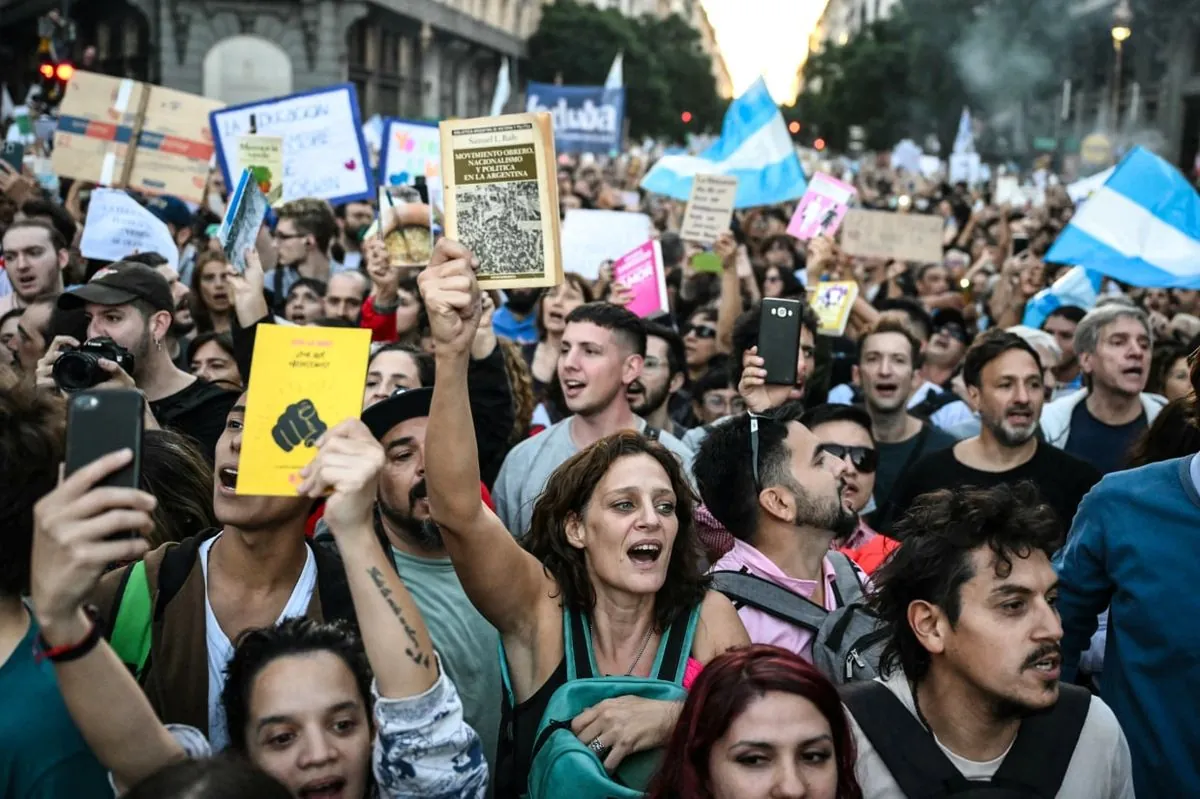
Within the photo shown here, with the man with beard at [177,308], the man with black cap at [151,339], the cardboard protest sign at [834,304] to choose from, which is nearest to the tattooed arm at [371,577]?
the man with black cap at [151,339]

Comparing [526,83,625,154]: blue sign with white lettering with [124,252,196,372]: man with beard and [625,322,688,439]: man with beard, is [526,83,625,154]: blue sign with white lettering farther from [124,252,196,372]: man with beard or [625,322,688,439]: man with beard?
[625,322,688,439]: man with beard

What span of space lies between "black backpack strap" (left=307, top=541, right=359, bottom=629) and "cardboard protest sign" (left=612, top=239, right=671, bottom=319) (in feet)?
16.3

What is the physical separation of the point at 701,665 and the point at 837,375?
5.33 m

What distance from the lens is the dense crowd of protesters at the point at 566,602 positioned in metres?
2.60

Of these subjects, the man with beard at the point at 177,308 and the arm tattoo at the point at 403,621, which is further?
the man with beard at the point at 177,308

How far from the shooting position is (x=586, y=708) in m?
3.21

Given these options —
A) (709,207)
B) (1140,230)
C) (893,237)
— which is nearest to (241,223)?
(709,207)

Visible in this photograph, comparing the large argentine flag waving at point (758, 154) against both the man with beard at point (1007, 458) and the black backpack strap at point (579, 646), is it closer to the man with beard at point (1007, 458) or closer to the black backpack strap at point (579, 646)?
the man with beard at point (1007, 458)

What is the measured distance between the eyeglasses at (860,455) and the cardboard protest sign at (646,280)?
10.3 ft

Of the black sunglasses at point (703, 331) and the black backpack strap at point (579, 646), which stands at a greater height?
the black sunglasses at point (703, 331)

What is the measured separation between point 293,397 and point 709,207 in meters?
7.75

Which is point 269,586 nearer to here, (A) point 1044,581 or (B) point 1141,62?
(A) point 1044,581

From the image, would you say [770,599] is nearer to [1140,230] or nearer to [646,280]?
[646,280]

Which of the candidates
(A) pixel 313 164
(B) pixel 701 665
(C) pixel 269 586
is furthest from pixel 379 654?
(A) pixel 313 164
